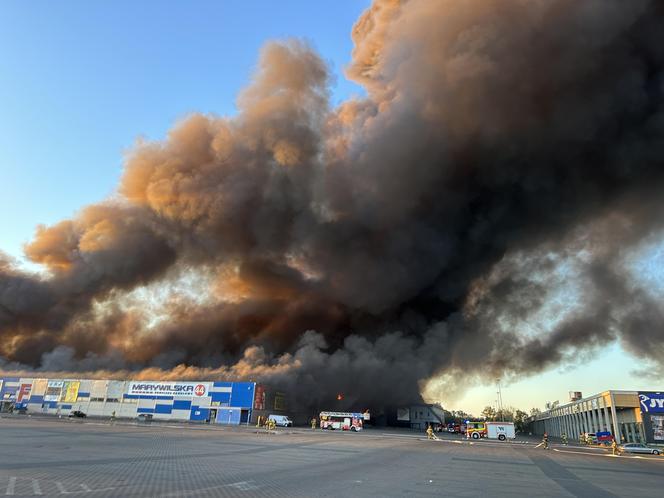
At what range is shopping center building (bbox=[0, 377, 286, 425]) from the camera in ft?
195

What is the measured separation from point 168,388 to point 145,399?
4.60 metres

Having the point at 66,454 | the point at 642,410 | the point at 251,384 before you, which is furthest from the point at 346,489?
the point at 642,410

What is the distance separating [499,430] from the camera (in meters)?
55.3

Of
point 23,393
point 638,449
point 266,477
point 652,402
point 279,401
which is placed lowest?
point 638,449

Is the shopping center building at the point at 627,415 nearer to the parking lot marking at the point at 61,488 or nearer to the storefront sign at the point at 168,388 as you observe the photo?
the storefront sign at the point at 168,388

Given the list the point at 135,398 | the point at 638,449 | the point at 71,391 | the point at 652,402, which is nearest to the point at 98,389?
the point at 71,391

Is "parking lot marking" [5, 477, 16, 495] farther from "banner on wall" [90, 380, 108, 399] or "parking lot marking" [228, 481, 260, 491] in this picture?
"banner on wall" [90, 380, 108, 399]

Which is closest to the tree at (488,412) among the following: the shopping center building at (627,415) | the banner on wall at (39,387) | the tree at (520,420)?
the tree at (520,420)

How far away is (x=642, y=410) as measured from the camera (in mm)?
52531

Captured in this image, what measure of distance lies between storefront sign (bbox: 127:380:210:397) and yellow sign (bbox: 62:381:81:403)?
1028cm

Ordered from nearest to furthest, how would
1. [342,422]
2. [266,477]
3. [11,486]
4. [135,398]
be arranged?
[11,486] → [266,477] → [342,422] → [135,398]

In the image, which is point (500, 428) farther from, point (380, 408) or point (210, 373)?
point (210, 373)

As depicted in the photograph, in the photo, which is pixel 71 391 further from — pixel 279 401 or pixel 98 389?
pixel 279 401

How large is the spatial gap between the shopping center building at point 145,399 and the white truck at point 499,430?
92.4 ft
